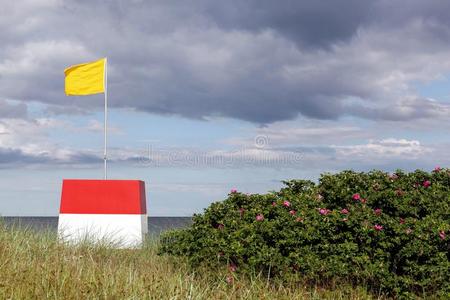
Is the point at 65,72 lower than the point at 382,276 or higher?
higher

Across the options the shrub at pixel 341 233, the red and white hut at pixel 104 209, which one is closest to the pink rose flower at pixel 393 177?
the shrub at pixel 341 233

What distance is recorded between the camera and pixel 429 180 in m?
12.2

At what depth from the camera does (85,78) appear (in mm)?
18422

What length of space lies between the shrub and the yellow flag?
739cm

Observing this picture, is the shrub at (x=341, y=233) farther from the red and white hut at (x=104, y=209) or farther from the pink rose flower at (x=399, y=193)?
the red and white hut at (x=104, y=209)

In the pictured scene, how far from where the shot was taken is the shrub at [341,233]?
9.99m

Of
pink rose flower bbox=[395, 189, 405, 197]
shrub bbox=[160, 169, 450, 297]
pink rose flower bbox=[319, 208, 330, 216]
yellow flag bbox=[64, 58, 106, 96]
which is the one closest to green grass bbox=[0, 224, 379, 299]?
shrub bbox=[160, 169, 450, 297]

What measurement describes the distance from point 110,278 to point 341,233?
13.6ft

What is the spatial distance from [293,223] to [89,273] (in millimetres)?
3609

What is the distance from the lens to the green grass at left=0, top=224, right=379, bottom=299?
7.54 meters

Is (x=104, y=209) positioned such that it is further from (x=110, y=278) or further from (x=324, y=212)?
(x=110, y=278)

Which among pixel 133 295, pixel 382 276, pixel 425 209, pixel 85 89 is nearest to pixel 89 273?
pixel 133 295

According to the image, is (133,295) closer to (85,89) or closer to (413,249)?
(413,249)

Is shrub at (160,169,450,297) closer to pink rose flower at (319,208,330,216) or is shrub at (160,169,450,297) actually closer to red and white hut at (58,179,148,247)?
pink rose flower at (319,208,330,216)
